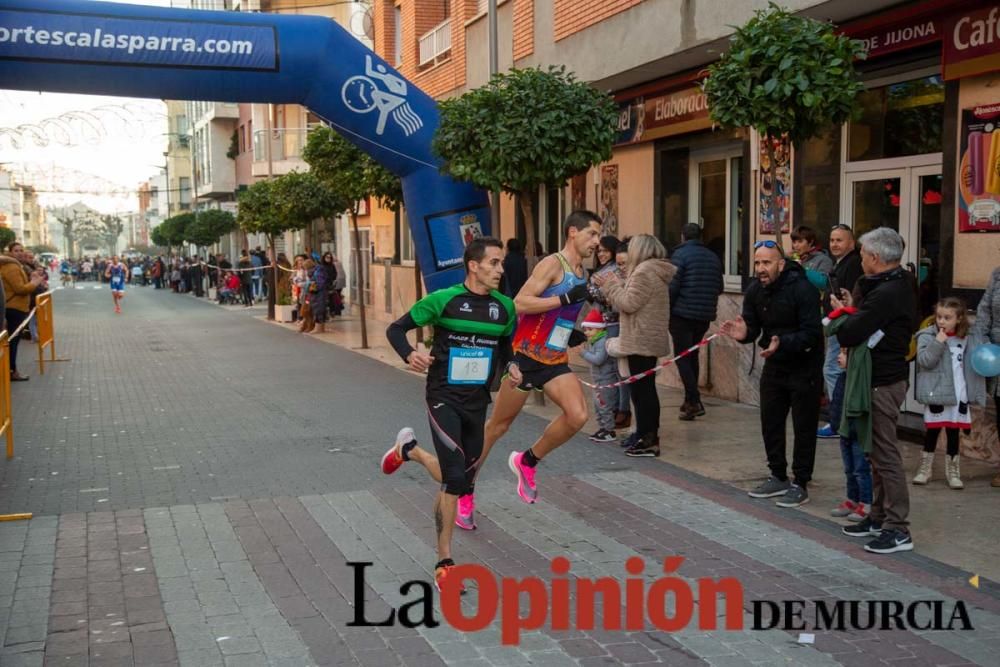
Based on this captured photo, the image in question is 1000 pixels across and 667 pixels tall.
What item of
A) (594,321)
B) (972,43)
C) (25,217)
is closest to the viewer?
(972,43)

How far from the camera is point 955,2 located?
8828mm

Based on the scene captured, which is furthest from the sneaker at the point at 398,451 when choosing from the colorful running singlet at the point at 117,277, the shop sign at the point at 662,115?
the colorful running singlet at the point at 117,277

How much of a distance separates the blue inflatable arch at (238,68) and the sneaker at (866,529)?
8209mm

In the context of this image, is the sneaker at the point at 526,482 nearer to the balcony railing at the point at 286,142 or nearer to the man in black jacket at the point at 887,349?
the man in black jacket at the point at 887,349

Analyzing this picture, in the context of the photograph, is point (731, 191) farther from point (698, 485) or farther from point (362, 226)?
point (362, 226)

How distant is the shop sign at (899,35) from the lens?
938 cm

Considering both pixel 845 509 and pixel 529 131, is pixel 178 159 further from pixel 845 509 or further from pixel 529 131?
pixel 845 509

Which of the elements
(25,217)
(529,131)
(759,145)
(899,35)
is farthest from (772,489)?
(25,217)

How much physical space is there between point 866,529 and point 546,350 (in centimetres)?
226

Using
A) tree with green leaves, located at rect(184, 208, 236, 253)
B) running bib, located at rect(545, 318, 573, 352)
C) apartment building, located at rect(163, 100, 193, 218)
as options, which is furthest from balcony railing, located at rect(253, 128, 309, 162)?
apartment building, located at rect(163, 100, 193, 218)

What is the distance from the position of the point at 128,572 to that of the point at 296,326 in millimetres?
20577

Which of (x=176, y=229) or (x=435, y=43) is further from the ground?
(x=435, y=43)

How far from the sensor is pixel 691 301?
1098cm

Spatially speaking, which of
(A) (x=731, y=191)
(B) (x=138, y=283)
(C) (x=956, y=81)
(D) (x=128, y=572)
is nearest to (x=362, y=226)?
(A) (x=731, y=191)
